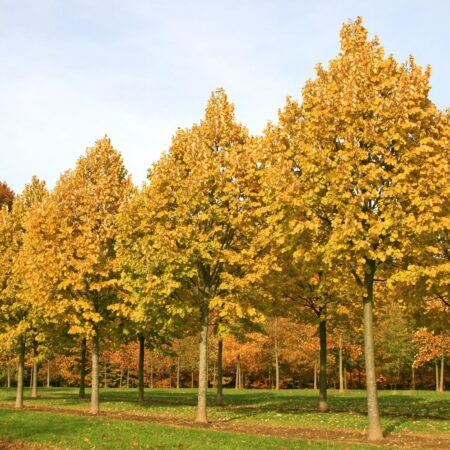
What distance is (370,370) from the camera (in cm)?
1628

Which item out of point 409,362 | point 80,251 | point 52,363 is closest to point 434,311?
point 80,251

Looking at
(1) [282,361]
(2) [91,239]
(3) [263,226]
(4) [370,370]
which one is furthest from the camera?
(1) [282,361]

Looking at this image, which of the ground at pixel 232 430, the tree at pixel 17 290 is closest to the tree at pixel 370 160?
the ground at pixel 232 430

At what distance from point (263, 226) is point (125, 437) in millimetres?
9873

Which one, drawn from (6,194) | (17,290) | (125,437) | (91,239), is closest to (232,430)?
(125,437)

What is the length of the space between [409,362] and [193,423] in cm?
4241

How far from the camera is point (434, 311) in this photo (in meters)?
21.0

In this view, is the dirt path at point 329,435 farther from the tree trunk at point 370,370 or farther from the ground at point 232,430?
the tree trunk at point 370,370

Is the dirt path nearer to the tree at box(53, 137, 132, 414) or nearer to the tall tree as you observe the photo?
the tall tree

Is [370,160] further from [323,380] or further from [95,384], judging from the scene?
[95,384]

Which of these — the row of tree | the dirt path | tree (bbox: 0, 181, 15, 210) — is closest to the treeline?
the dirt path

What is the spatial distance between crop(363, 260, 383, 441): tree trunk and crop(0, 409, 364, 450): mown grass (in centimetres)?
182

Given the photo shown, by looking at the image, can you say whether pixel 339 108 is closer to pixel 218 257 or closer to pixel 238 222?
pixel 238 222

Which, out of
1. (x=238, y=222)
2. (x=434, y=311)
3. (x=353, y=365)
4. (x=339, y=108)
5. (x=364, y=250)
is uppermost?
(x=339, y=108)
